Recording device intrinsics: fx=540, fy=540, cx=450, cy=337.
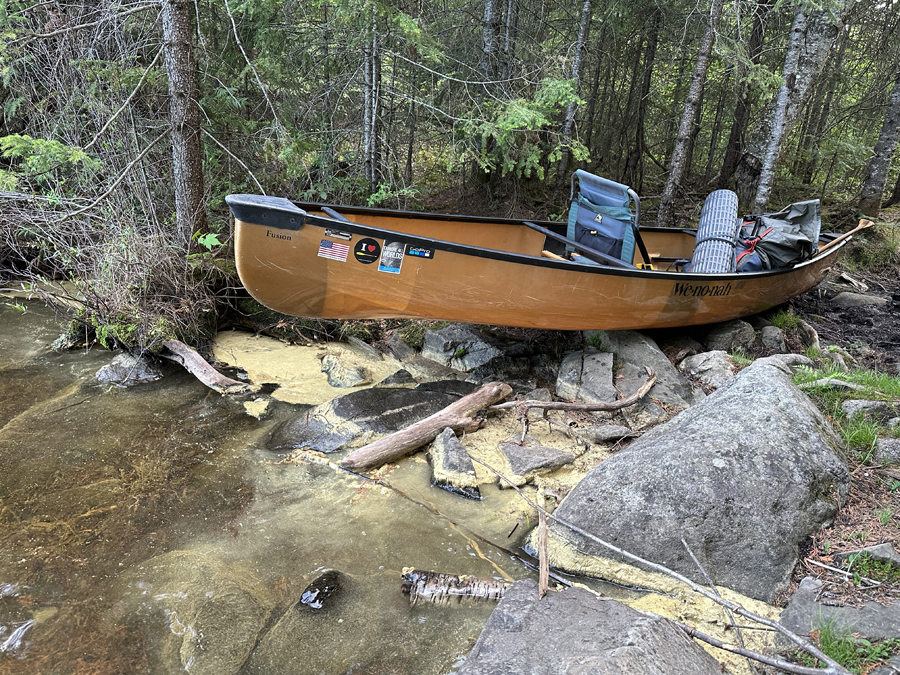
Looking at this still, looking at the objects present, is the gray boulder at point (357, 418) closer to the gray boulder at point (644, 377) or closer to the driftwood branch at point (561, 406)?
the driftwood branch at point (561, 406)

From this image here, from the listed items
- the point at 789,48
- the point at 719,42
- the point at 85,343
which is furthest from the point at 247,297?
the point at 789,48

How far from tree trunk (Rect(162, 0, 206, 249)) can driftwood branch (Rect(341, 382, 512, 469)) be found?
3426mm

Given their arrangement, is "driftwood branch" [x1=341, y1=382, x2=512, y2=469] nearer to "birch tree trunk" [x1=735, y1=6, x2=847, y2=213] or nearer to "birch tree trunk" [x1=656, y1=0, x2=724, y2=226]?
"birch tree trunk" [x1=656, y1=0, x2=724, y2=226]

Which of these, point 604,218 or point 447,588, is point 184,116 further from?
point 447,588

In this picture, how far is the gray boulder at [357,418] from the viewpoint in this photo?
414 centimetres

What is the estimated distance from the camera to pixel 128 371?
5012 mm

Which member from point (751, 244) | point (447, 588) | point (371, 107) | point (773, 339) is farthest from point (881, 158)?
→ point (447, 588)

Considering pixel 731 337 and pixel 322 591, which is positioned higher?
pixel 731 337

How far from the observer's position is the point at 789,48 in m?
6.87

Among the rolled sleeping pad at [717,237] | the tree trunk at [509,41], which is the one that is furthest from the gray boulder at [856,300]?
→ the tree trunk at [509,41]

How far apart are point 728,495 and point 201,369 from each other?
4355 millimetres

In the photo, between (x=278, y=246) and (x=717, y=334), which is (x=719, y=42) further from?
(x=278, y=246)

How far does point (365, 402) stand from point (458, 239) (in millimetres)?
2388

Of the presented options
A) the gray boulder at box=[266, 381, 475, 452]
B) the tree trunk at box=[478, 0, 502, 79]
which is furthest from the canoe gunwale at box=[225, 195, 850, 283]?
the tree trunk at box=[478, 0, 502, 79]
